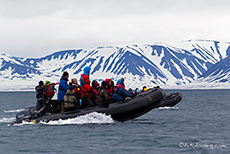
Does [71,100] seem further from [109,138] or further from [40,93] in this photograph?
Result: [109,138]

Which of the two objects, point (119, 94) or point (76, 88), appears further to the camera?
point (119, 94)

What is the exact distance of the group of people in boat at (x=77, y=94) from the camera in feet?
63.6

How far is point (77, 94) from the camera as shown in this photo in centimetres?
2008

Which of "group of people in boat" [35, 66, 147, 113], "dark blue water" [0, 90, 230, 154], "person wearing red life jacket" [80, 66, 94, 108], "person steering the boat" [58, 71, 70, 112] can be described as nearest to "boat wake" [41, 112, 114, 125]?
"dark blue water" [0, 90, 230, 154]

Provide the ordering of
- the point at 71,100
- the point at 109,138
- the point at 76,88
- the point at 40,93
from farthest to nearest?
1. the point at 40,93
2. the point at 76,88
3. the point at 71,100
4. the point at 109,138

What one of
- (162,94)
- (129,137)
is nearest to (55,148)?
(129,137)

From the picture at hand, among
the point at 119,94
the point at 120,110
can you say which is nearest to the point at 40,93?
the point at 119,94

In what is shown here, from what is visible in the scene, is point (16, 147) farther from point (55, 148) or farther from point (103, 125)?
point (103, 125)

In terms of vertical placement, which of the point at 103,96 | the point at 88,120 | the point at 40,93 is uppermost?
the point at 40,93

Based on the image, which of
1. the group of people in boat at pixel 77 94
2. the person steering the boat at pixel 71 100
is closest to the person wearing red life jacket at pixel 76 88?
the group of people in boat at pixel 77 94

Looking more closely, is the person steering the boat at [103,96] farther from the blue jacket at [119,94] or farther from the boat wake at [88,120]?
the blue jacket at [119,94]

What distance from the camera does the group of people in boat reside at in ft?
63.6

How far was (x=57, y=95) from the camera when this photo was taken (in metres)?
20.1

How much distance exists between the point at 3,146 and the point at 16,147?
0.57 m
